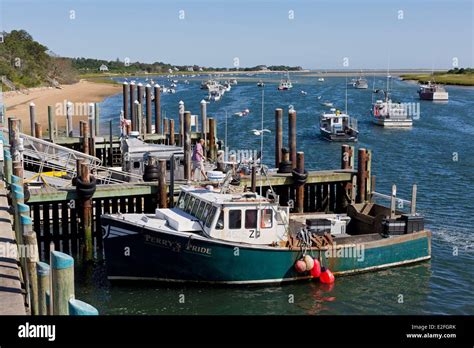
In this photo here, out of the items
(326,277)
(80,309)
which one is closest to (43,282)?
(80,309)

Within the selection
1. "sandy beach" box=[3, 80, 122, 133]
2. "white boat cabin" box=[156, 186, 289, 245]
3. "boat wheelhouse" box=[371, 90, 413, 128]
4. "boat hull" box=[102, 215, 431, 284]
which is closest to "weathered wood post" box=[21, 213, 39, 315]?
"boat hull" box=[102, 215, 431, 284]

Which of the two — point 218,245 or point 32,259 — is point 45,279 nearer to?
point 32,259

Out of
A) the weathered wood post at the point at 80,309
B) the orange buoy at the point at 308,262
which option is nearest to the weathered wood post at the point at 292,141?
the orange buoy at the point at 308,262

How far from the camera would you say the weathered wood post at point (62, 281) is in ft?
27.8

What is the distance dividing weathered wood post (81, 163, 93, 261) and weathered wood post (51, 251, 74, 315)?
12814 millimetres

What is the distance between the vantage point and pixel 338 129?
5891cm

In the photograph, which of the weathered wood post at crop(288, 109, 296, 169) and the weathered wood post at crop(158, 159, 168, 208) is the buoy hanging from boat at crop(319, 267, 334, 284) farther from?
the weathered wood post at crop(288, 109, 296, 169)

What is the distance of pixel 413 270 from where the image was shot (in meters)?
22.8

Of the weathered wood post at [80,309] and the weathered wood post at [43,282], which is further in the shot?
the weathered wood post at [43,282]

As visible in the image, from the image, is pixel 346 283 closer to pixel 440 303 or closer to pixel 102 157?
pixel 440 303

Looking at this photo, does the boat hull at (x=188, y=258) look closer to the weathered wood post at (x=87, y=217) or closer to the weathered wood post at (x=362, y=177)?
the weathered wood post at (x=87, y=217)

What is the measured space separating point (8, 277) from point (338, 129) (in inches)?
1932

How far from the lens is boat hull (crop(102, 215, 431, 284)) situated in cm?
1969

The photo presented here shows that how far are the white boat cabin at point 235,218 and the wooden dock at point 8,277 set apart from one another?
18.9 ft
